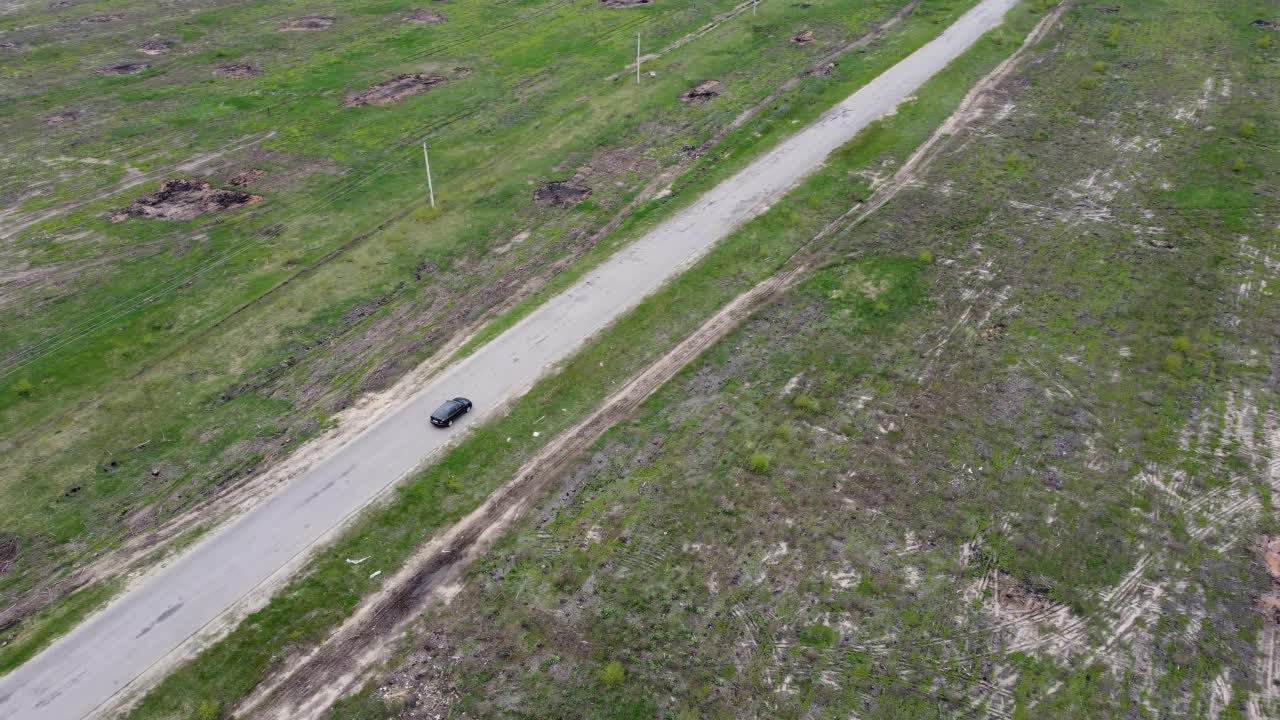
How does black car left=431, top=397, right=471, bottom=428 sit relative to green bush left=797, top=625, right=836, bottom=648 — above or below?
above

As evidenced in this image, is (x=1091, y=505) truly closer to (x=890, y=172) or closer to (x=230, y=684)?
(x=890, y=172)

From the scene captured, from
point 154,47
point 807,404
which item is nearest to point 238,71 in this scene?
point 154,47

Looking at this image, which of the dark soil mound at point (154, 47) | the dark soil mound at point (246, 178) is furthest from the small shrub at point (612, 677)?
the dark soil mound at point (154, 47)

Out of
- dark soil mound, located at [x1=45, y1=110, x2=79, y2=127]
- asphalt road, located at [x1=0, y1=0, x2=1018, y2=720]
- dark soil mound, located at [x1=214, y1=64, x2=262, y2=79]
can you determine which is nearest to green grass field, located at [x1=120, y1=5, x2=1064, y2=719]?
asphalt road, located at [x1=0, y1=0, x2=1018, y2=720]

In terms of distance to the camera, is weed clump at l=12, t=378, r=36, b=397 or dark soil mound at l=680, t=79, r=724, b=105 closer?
weed clump at l=12, t=378, r=36, b=397

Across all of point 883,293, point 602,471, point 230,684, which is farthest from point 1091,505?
point 230,684

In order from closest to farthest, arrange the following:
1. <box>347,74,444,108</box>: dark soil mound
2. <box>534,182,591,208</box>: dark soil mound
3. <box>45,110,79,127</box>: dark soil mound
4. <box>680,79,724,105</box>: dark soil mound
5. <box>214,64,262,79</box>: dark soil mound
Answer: <box>534,182,591,208</box>: dark soil mound, <box>45,110,79,127</box>: dark soil mound, <box>680,79,724,105</box>: dark soil mound, <box>347,74,444,108</box>: dark soil mound, <box>214,64,262,79</box>: dark soil mound

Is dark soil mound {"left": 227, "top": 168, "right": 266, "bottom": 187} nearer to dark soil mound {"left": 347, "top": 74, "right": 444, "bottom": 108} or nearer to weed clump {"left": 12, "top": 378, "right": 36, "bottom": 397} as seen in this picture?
dark soil mound {"left": 347, "top": 74, "right": 444, "bottom": 108}
